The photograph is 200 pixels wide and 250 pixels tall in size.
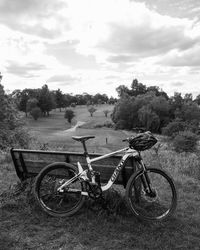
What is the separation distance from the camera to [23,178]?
4.79 m

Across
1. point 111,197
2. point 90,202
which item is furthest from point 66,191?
point 111,197

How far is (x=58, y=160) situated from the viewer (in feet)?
14.6

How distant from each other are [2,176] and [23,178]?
1731 mm

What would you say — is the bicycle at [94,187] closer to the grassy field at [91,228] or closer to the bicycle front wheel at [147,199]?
the bicycle front wheel at [147,199]

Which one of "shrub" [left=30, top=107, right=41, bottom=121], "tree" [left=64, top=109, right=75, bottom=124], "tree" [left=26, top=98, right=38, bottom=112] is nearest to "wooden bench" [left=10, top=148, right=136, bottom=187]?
"tree" [left=26, top=98, right=38, bottom=112]

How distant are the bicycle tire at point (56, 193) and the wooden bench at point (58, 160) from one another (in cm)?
22

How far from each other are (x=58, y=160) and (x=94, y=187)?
2.90ft

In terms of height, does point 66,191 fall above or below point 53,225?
above

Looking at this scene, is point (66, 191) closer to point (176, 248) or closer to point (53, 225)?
point (53, 225)

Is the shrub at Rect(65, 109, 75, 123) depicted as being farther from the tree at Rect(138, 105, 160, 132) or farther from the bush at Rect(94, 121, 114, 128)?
the tree at Rect(138, 105, 160, 132)

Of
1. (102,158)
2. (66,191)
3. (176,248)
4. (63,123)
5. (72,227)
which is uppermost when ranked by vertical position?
(102,158)

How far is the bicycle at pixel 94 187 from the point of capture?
12.6ft

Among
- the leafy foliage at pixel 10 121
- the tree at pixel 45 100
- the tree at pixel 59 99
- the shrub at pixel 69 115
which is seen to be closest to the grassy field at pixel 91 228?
the leafy foliage at pixel 10 121

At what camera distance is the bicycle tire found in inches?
157
